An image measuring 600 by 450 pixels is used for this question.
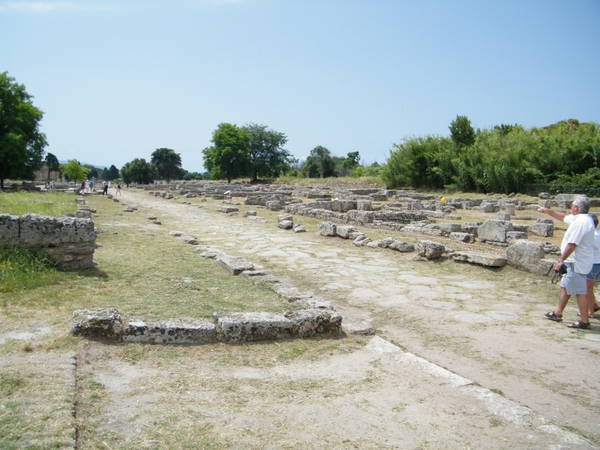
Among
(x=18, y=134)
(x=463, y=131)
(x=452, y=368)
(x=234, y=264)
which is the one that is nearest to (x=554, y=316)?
(x=452, y=368)

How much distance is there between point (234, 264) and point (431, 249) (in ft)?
11.9

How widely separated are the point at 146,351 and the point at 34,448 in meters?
1.52

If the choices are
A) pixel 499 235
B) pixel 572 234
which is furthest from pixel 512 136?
pixel 572 234

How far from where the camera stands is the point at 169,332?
4.08m

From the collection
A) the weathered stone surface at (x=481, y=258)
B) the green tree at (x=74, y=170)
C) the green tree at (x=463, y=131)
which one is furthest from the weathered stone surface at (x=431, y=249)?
the green tree at (x=74, y=170)

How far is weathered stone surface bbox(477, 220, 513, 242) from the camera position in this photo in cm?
1119

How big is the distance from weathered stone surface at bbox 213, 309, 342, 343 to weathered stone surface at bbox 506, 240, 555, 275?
4254 millimetres

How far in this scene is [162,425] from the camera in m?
2.72

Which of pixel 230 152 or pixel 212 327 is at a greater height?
pixel 230 152

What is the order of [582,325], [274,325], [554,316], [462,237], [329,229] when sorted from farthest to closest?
[329,229] < [462,237] < [554,316] < [582,325] < [274,325]

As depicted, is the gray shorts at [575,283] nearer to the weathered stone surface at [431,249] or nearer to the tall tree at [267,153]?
the weathered stone surface at [431,249]

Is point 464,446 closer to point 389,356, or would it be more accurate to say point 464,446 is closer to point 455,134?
point 389,356

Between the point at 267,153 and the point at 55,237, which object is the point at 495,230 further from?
the point at 267,153

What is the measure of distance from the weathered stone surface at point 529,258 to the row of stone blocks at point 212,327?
4.26 metres
